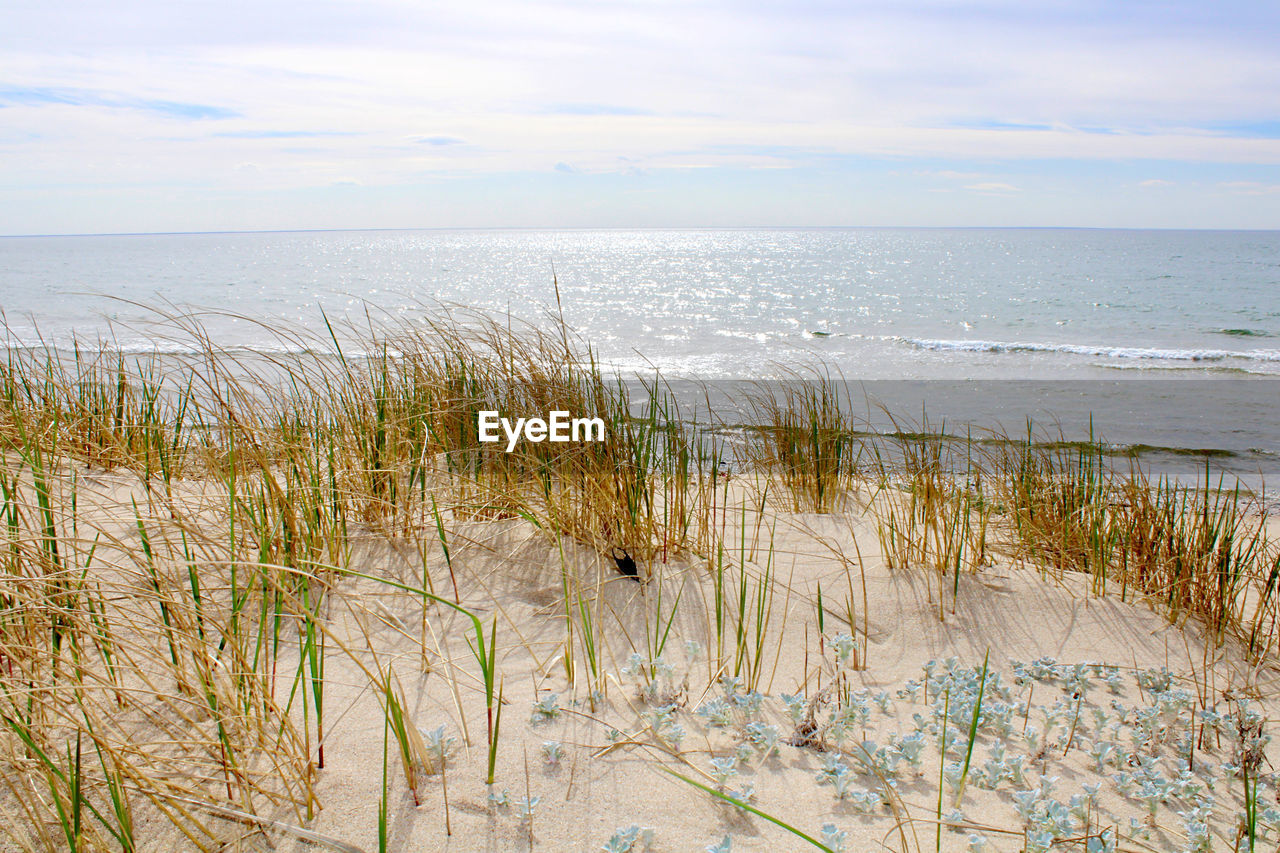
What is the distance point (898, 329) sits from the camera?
20.0m

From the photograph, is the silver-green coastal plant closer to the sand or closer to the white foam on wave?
the sand

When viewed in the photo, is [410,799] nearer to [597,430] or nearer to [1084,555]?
[597,430]

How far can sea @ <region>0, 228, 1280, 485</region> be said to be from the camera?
870 cm

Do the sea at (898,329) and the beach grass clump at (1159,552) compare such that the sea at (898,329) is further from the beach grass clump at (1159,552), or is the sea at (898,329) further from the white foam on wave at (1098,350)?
the beach grass clump at (1159,552)

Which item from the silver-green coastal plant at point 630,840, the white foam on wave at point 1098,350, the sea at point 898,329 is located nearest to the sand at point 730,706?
the silver-green coastal plant at point 630,840

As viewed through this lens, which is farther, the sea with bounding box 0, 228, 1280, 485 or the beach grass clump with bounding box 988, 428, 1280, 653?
the sea with bounding box 0, 228, 1280, 485

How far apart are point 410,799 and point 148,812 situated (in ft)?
Result: 1.54

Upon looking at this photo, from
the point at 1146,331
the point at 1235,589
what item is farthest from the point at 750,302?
the point at 1235,589

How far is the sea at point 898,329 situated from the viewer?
28.5ft

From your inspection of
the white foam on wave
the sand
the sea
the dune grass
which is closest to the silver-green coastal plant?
the sand

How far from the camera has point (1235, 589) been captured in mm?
2500

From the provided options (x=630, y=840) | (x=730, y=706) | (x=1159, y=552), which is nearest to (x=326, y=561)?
(x=730, y=706)

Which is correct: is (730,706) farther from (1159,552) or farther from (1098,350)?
(1098,350)

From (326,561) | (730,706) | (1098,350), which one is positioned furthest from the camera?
(1098,350)
